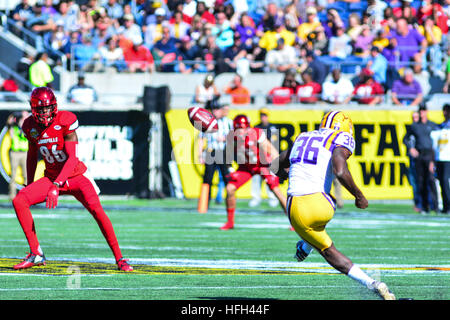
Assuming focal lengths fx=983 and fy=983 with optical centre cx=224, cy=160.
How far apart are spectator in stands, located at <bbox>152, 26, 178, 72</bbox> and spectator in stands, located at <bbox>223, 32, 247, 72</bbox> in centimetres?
134

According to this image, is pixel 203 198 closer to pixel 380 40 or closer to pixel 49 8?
pixel 380 40

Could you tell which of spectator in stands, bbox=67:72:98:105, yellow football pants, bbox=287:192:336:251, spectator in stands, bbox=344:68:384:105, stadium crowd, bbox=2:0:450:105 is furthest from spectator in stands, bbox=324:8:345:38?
yellow football pants, bbox=287:192:336:251

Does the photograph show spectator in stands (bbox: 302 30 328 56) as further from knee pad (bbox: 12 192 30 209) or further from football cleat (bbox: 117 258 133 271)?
knee pad (bbox: 12 192 30 209)

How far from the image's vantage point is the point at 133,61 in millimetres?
24031

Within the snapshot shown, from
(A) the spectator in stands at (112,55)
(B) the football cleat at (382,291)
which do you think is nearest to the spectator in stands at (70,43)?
(A) the spectator in stands at (112,55)

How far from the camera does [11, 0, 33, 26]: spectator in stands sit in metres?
25.9

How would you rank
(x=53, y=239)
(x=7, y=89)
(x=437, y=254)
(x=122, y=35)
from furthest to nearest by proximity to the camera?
(x=122, y=35) → (x=7, y=89) → (x=53, y=239) → (x=437, y=254)

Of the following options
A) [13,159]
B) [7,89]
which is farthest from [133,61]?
[13,159]

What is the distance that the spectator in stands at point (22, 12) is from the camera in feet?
85.0

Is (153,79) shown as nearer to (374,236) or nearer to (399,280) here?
(374,236)

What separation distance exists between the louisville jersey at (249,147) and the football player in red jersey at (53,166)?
18.5 ft

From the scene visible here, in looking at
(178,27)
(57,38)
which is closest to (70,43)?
(57,38)

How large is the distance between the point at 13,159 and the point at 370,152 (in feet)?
25.1

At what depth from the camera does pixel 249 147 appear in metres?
15.5
